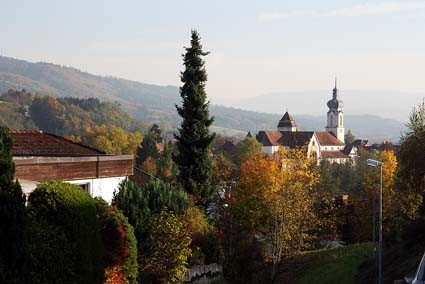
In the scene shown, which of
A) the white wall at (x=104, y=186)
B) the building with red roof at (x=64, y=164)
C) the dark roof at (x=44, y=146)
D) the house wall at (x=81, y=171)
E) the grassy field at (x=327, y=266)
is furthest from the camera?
the grassy field at (x=327, y=266)

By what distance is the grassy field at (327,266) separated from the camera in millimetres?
36406

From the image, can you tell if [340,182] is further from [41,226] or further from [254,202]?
[41,226]

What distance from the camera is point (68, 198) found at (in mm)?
19031

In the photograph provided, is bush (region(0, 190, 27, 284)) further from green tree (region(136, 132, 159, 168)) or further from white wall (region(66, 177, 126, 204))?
green tree (region(136, 132, 159, 168))

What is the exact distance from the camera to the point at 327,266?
40.0 m

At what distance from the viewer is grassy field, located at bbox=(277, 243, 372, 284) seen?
1433 inches

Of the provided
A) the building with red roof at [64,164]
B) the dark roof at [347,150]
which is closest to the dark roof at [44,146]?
the building with red roof at [64,164]

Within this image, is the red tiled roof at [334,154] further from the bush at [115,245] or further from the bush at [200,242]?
the bush at [115,245]

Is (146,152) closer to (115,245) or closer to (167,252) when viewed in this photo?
(167,252)

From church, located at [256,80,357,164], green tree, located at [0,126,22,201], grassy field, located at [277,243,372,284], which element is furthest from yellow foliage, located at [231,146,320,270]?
church, located at [256,80,357,164]

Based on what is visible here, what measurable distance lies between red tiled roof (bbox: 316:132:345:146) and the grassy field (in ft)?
464

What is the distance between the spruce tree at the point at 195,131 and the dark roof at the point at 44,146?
16.0 meters

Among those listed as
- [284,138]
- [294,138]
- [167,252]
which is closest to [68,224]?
[167,252]

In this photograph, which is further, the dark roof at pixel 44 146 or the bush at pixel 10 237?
the dark roof at pixel 44 146
